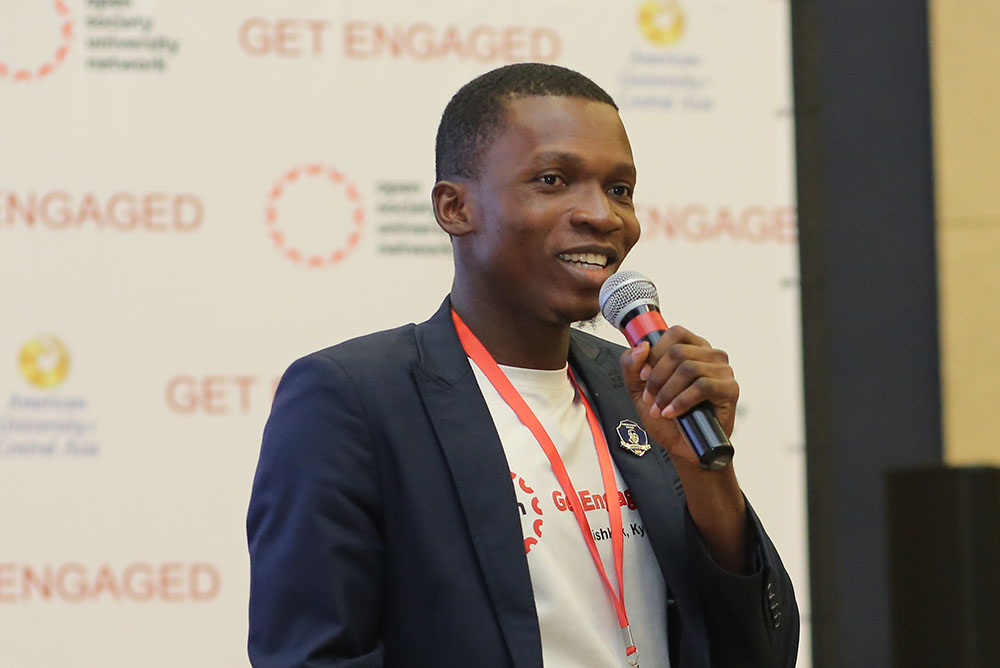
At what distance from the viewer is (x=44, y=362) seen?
3.59 m

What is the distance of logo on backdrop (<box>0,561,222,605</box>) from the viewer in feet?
11.6

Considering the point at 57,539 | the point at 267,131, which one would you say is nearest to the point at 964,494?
the point at 267,131

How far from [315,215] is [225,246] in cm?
28

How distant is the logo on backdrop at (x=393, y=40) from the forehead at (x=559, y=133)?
185 centimetres

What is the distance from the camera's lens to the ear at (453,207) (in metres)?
2.11

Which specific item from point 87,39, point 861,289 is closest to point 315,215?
point 87,39

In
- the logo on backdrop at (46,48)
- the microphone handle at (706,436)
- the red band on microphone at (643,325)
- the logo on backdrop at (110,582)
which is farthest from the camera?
the logo on backdrop at (46,48)

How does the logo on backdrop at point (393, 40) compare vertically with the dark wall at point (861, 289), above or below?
above

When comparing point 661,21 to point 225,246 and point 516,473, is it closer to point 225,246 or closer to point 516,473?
point 225,246

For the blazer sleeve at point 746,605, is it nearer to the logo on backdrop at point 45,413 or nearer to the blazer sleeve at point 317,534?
the blazer sleeve at point 317,534

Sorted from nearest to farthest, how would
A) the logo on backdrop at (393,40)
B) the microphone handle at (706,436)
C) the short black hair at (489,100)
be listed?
1. the microphone handle at (706,436)
2. the short black hair at (489,100)
3. the logo on backdrop at (393,40)

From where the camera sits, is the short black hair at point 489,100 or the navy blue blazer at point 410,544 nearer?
the navy blue blazer at point 410,544

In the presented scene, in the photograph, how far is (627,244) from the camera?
201 cm

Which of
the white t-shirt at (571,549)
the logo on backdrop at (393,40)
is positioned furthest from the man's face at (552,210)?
the logo on backdrop at (393,40)
